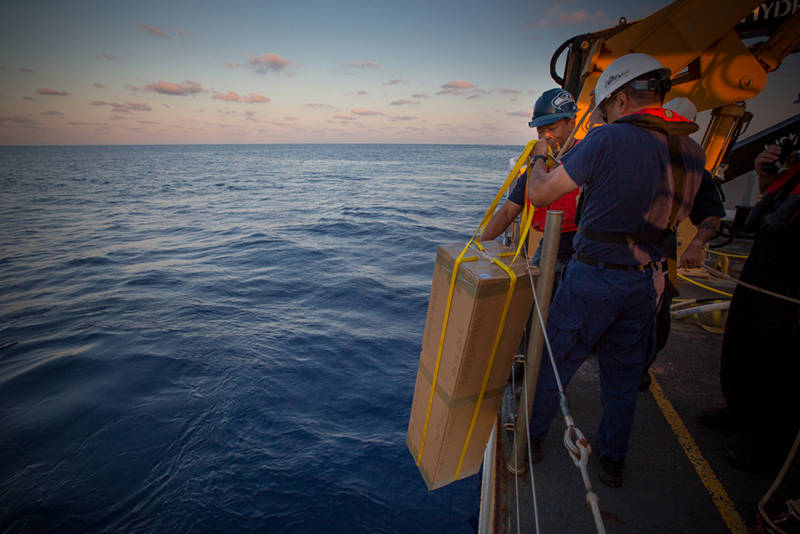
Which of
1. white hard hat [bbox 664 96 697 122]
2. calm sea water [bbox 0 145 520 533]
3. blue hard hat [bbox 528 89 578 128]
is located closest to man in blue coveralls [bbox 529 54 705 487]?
blue hard hat [bbox 528 89 578 128]

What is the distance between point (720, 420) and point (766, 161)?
1.75 m

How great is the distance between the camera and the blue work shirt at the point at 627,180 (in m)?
1.57

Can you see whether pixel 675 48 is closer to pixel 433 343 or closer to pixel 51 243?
pixel 433 343

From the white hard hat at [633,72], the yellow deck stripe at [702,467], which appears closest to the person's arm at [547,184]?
the white hard hat at [633,72]

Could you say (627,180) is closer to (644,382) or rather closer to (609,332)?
(609,332)

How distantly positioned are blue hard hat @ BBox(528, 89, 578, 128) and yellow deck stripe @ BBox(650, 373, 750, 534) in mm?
2281

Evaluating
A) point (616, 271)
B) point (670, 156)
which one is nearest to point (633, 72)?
point (670, 156)

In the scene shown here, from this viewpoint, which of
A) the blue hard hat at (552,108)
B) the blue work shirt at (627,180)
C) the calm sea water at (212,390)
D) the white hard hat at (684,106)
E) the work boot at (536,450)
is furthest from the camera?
the white hard hat at (684,106)

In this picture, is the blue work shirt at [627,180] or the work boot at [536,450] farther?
the work boot at [536,450]

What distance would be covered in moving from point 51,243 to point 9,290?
4145 mm

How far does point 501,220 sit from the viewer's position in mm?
2301

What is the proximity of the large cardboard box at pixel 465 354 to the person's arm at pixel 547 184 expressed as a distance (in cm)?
34

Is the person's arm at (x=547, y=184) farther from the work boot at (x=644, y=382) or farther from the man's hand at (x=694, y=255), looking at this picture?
the work boot at (x=644, y=382)

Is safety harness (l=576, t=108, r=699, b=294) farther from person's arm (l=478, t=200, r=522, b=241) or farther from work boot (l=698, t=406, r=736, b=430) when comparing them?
work boot (l=698, t=406, r=736, b=430)
